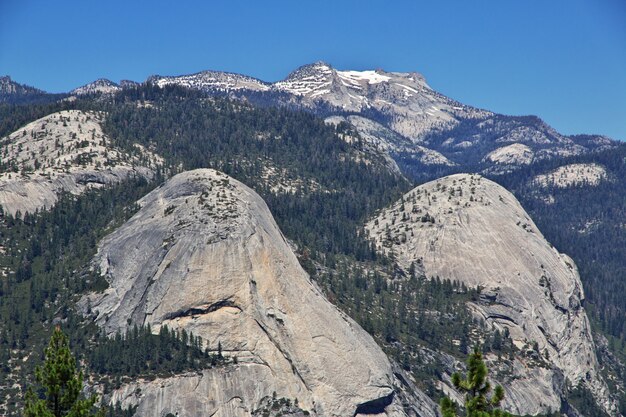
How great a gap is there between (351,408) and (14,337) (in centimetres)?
6748

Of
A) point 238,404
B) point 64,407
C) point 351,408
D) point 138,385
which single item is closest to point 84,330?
point 138,385

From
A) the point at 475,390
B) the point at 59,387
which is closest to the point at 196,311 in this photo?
the point at 59,387

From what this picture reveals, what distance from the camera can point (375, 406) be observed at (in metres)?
193

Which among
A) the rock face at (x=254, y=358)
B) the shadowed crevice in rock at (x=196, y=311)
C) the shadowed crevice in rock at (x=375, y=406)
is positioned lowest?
the shadowed crevice in rock at (x=375, y=406)

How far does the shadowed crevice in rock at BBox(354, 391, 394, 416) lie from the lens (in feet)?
624

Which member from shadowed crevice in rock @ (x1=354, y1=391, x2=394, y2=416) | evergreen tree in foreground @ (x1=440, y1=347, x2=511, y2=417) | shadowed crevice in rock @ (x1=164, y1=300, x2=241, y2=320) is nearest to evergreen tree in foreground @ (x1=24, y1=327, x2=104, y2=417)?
evergreen tree in foreground @ (x1=440, y1=347, x2=511, y2=417)

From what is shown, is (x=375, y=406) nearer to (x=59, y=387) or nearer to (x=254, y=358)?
(x=254, y=358)

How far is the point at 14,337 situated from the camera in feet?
623

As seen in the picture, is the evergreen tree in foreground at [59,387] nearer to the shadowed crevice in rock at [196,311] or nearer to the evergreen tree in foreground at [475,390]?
the evergreen tree in foreground at [475,390]

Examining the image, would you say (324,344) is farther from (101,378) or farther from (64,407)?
(64,407)

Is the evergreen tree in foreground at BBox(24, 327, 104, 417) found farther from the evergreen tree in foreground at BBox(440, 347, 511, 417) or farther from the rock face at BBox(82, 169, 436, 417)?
the rock face at BBox(82, 169, 436, 417)

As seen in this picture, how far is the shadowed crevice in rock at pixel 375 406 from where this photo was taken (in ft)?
624

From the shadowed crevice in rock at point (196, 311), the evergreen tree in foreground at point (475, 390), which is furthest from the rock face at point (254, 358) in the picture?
the evergreen tree in foreground at point (475, 390)

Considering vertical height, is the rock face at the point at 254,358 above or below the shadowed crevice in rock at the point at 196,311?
below
